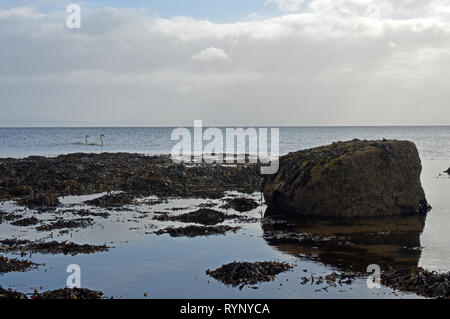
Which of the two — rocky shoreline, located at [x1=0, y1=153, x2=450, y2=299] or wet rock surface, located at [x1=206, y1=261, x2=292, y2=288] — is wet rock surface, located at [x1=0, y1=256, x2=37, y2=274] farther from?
wet rock surface, located at [x1=206, y1=261, x2=292, y2=288]

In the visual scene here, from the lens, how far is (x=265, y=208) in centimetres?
1695

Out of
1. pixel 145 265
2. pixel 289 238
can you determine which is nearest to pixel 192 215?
pixel 289 238

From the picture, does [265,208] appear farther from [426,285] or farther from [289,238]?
[426,285]

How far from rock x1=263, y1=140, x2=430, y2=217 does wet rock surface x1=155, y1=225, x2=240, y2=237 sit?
3.22 metres

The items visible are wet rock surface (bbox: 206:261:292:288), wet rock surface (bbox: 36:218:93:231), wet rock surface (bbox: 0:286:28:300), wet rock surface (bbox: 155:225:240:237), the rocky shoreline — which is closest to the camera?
wet rock surface (bbox: 0:286:28:300)

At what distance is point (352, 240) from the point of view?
38.2ft

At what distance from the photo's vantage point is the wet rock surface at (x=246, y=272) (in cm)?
830

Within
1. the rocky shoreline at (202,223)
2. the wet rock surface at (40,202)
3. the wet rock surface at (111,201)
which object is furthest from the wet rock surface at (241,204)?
the wet rock surface at (40,202)

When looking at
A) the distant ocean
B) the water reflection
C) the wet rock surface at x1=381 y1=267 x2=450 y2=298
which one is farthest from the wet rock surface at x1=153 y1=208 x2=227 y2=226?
the distant ocean

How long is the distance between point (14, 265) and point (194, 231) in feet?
16.2

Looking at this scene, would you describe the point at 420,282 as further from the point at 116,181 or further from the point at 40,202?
the point at 116,181

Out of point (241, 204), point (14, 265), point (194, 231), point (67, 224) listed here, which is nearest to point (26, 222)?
point (67, 224)

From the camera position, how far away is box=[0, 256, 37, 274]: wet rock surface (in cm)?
899
